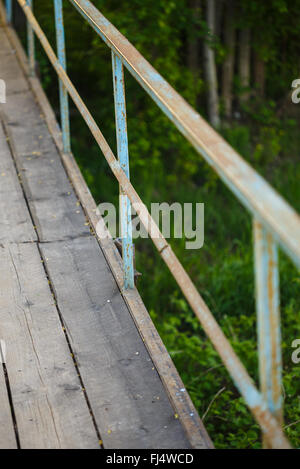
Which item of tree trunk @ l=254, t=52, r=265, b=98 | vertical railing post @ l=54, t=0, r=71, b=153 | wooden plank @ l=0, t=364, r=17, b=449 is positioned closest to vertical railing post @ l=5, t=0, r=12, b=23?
vertical railing post @ l=54, t=0, r=71, b=153

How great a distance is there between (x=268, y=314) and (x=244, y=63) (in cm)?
748

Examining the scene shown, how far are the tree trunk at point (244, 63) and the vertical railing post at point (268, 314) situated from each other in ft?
23.8

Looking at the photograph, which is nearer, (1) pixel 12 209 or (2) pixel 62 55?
(1) pixel 12 209

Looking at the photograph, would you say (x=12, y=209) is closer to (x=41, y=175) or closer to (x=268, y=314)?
(x=41, y=175)

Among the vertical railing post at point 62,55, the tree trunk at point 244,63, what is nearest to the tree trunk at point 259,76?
the tree trunk at point 244,63

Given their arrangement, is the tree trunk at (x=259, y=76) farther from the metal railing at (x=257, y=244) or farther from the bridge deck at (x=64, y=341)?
the metal railing at (x=257, y=244)

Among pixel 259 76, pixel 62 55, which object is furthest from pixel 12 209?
pixel 259 76

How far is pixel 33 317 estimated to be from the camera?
93.2 inches

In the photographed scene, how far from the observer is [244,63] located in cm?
843

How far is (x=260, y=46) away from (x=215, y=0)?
2.66 feet

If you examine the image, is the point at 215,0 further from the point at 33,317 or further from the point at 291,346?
the point at 33,317

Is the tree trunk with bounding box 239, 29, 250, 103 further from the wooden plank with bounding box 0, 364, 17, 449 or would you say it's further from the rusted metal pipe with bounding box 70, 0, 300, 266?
the wooden plank with bounding box 0, 364, 17, 449

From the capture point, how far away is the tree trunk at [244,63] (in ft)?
26.9

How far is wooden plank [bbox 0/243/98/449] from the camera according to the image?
192 centimetres
